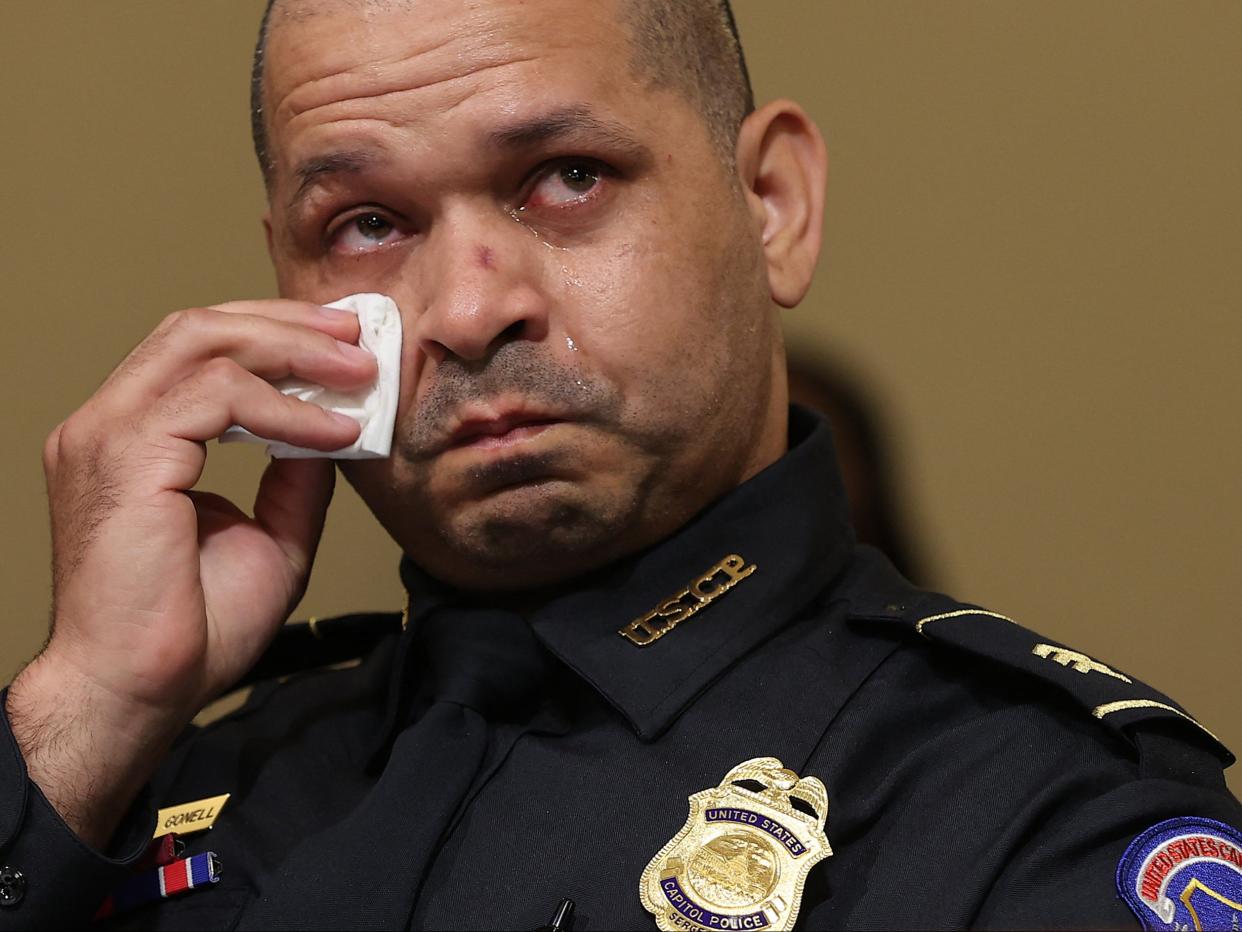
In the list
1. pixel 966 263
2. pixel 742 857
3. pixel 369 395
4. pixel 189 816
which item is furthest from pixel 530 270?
pixel 966 263

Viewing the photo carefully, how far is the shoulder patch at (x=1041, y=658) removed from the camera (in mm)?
1265

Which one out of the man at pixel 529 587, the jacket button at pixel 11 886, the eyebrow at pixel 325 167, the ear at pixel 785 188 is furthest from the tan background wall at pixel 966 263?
the jacket button at pixel 11 886

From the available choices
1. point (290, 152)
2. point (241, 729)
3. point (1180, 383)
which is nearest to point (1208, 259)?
point (1180, 383)

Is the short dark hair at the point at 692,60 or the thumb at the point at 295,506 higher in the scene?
the short dark hair at the point at 692,60

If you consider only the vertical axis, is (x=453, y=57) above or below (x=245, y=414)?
above

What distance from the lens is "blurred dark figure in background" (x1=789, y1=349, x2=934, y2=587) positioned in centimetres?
224

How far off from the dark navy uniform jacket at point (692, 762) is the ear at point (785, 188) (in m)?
0.20

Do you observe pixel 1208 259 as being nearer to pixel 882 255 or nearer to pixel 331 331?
pixel 882 255

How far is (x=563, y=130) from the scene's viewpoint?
56.9 inches

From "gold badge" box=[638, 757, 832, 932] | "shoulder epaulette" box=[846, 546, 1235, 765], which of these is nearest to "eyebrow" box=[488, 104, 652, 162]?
"shoulder epaulette" box=[846, 546, 1235, 765]

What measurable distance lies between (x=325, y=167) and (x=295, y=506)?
37 centimetres

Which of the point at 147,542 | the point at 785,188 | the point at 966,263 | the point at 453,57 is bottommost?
the point at 966,263

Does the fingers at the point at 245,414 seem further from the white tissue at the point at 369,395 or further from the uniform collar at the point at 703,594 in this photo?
the uniform collar at the point at 703,594

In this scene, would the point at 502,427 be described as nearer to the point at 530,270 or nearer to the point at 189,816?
the point at 530,270
